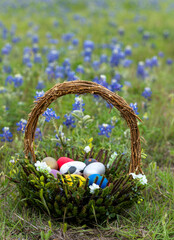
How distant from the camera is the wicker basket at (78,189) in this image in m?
2.00

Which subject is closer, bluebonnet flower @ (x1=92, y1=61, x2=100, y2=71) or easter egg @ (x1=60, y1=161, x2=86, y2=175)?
easter egg @ (x1=60, y1=161, x2=86, y2=175)

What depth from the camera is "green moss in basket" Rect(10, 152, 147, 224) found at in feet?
6.55

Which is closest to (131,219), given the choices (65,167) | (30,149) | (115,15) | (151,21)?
(65,167)

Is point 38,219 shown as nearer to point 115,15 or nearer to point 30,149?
point 30,149

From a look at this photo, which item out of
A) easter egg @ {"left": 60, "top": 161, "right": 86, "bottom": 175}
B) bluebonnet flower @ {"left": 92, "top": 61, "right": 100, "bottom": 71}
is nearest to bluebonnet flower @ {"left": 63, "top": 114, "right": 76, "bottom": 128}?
easter egg @ {"left": 60, "top": 161, "right": 86, "bottom": 175}

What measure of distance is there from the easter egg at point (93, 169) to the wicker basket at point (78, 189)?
108 millimetres

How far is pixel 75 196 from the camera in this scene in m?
1.98

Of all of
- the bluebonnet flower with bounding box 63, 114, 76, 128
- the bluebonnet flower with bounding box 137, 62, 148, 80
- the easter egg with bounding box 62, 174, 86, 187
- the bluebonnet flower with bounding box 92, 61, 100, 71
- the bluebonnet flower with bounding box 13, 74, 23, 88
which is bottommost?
the easter egg with bounding box 62, 174, 86, 187

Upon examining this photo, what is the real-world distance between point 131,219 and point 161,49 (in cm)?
538

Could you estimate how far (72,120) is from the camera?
2918 mm

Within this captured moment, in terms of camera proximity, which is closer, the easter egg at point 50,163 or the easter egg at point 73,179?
the easter egg at point 73,179

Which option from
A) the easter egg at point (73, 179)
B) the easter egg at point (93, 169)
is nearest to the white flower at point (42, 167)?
the easter egg at point (73, 179)

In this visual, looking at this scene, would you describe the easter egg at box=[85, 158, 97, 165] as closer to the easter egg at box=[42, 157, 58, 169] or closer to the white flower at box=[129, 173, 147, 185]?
the easter egg at box=[42, 157, 58, 169]

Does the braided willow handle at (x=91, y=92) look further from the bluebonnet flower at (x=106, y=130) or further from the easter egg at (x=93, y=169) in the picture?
the bluebonnet flower at (x=106, y=130)
